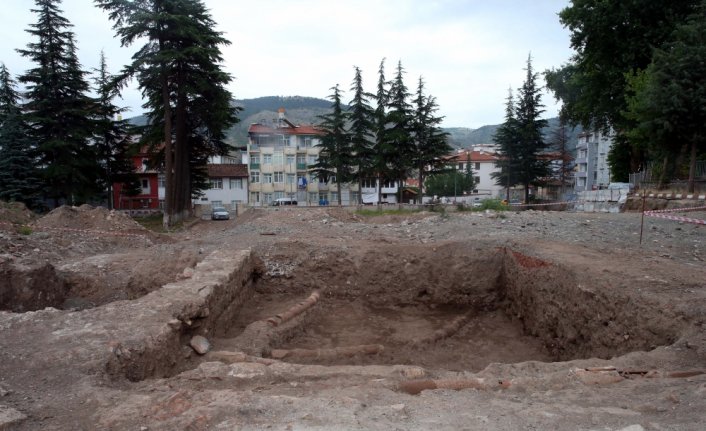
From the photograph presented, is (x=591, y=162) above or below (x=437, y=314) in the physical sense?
above

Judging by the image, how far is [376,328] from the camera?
869 cm

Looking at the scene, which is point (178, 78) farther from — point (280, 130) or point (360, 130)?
point (280, 130)

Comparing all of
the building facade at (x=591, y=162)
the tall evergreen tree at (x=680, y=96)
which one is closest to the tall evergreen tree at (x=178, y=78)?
the tall evergreen tree at (x=680, y=96)

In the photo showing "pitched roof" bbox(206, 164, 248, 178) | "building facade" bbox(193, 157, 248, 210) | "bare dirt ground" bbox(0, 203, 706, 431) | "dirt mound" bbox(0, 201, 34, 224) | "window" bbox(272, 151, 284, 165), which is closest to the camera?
"bare dirt ground" bbox(0, 203, 706, 431)

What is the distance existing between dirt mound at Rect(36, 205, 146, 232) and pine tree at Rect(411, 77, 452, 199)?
21.7 metres

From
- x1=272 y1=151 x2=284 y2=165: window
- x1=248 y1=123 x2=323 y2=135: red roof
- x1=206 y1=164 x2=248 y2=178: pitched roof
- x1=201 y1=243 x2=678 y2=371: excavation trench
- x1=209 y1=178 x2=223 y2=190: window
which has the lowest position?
x1=201 y1=243 x2=678 y2=371: excavation trench

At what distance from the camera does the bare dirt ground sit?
333cm

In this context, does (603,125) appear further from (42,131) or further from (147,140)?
(42,131)

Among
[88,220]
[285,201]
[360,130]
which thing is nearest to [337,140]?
[360,130]

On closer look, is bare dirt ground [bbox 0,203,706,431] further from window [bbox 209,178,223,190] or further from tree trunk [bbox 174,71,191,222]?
window [bbox 209,178,223,190]

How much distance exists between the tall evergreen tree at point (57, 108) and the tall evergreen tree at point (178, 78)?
4.33m

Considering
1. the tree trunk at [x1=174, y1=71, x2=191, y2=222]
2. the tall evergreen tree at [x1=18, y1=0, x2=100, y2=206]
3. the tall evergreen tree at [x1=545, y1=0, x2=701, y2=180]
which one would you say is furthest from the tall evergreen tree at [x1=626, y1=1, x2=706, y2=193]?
the tall evergreen tree at [x1=18, y1=0, x2=100, y2=206]

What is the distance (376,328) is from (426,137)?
2550cm

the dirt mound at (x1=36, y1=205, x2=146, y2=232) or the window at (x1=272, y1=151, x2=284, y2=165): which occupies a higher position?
the window at (x1=272, y1=151, x2=284, y2=165)
